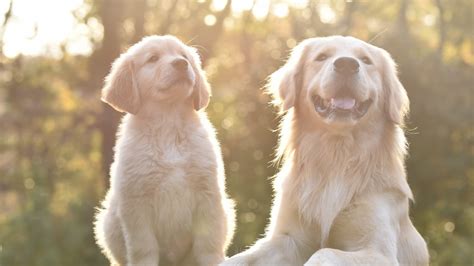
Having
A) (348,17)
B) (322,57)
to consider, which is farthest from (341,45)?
(348,17)

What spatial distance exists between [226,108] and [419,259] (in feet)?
27.0

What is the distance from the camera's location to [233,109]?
12719 mm

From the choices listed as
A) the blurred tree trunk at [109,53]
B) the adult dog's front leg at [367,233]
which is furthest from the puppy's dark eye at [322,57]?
the blurred tree trunk at [109,53]

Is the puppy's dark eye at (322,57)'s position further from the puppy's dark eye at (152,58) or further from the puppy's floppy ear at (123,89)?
the puppy's floppy ear at (123,89)

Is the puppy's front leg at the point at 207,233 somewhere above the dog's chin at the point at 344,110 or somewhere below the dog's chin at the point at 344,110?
below

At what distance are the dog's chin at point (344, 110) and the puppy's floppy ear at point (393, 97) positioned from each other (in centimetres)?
18

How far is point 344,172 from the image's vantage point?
503cm

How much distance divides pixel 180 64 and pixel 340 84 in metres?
1.05

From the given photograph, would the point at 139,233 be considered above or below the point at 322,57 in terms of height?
below

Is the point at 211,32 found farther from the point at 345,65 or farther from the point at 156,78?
the point at 345,65


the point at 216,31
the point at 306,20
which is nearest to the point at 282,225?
the point at 216,31

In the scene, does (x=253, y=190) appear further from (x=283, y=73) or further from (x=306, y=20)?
(x=283, y=73)

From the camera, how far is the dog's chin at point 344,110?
484 centimetres

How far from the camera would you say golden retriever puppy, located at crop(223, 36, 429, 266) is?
483 cm
